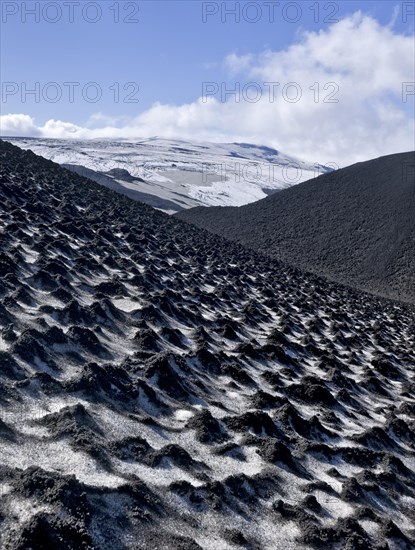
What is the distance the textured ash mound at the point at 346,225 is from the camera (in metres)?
38.3

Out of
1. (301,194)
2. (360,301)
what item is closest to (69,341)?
(360,301)

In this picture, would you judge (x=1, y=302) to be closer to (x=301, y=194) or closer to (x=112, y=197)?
(x=112, y=197)

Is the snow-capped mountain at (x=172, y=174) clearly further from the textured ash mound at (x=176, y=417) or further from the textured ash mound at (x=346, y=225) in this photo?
the textured ash mound at (x=176, y=417)

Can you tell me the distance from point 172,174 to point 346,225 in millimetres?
67755

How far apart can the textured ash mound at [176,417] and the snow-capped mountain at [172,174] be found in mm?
53778

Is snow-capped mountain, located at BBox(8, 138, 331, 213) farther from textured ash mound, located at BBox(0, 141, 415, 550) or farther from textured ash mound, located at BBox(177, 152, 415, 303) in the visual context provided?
textured ash mound, located at BBox(0, 141, 415, 550)

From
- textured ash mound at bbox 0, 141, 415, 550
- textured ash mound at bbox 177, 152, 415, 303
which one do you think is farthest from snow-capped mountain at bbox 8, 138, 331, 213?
textured ash mound at bbox 0, 141, 415, 550

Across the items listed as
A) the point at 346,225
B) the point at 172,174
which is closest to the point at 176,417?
the point at 346,225

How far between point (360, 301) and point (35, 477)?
22.6 meters

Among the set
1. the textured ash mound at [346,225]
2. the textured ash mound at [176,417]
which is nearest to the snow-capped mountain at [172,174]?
the textured ash mound at [346,225]

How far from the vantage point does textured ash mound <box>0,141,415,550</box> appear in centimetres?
486

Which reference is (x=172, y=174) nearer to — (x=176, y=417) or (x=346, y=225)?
(x=346, y=225)

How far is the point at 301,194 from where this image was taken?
169 ft

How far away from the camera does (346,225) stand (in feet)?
146
